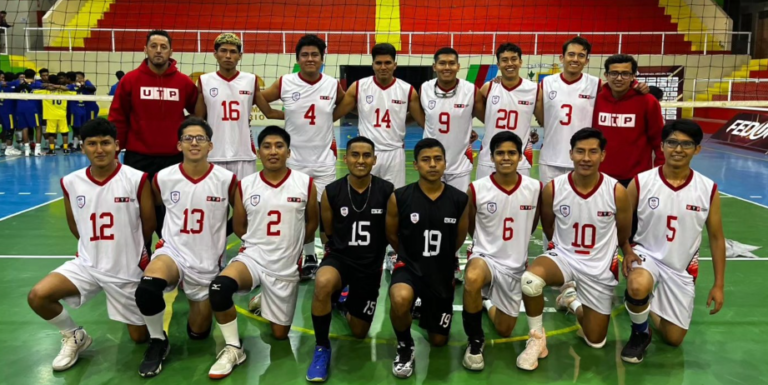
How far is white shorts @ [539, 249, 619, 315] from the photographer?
13.4ft

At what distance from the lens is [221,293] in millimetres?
3803

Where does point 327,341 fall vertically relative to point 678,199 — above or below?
below

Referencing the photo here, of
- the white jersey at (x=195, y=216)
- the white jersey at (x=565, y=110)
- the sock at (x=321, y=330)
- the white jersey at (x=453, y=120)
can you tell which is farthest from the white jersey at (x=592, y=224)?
the white jersey at (x=195, y=216)

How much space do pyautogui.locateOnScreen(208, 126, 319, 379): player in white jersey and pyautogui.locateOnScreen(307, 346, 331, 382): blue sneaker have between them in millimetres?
516

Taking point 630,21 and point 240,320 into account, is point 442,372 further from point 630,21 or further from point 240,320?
point 630,21

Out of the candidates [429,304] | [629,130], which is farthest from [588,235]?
[629,130]

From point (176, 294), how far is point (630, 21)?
22.2m

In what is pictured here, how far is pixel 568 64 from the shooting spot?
17.4 feet

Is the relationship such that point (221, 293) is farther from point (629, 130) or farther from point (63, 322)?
point (629, 130)

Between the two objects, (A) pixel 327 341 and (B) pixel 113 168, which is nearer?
(A) pixel 327 341

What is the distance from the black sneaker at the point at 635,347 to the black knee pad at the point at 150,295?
3084 millimetres

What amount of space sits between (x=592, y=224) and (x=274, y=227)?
2258 millimetres

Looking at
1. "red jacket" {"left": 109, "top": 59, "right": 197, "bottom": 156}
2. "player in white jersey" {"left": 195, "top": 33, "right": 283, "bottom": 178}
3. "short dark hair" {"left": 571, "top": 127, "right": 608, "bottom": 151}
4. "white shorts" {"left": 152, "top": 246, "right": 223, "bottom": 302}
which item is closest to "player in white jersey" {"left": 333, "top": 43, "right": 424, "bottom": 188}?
"player in white jersey" {"left": 195, "top": 33, "right": 283, "bottom": 178}

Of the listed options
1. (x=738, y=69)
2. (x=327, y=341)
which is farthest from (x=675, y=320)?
(x=738, y=69)
